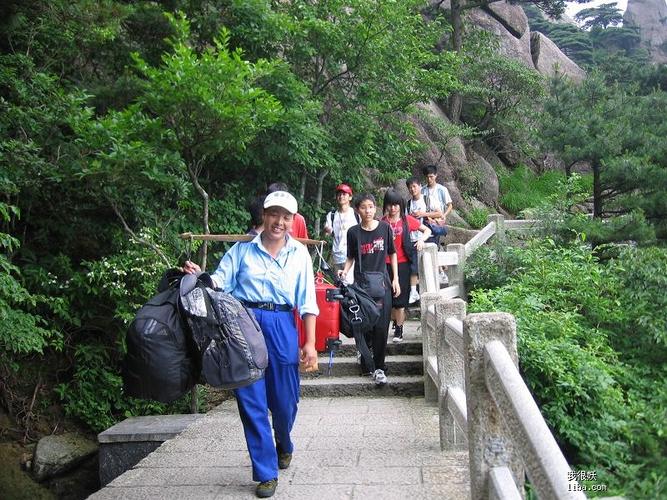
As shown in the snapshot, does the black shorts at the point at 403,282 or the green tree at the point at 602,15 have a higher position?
the green tree at the point at 602,15

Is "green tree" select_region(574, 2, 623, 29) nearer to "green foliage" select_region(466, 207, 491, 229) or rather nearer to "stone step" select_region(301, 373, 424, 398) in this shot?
"green foliage" select_region(466, 207, 491, 229)

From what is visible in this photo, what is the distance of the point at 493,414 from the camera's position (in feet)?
9.92

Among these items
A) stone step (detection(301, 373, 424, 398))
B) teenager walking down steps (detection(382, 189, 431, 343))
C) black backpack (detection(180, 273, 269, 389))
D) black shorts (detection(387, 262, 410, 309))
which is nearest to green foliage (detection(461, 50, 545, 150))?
teenager walking down steps (detection(382, 189, 431, 343))

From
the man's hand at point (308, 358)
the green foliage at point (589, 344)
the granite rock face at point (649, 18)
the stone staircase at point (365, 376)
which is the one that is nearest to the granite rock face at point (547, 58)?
the granite rock face at point (649, 18)

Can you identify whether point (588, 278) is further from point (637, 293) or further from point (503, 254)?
point (503, 254)

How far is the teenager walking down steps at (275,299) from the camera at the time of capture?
3.96 meters

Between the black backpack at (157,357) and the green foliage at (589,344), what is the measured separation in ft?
Result: 7.30

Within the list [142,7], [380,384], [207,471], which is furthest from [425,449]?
[142,7]

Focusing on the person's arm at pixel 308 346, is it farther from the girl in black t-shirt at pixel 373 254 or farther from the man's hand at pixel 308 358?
the girl in black t-shirt at pixel 373 254

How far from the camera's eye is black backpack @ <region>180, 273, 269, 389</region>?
11.9 ft

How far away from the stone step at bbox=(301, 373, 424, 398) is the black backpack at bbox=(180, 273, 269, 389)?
11.1ft

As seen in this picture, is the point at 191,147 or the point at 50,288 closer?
the point at 191,147

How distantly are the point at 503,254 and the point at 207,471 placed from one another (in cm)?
649

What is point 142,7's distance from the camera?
912 cm
